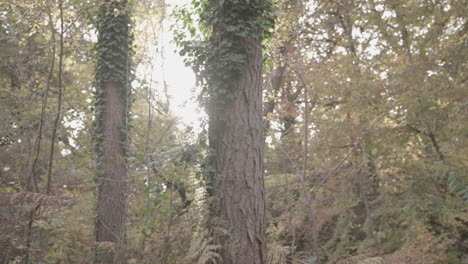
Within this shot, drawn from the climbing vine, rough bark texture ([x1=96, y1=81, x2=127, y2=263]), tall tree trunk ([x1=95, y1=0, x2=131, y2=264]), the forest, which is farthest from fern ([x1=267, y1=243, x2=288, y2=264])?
tall tree trunk ([x1=95, y1=0, x2=131, y2=264])

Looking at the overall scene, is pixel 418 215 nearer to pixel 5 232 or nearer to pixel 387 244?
pixel 387 244

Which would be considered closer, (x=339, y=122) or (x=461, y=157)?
(x=461, y=157)

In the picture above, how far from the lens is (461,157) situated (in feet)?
15.1

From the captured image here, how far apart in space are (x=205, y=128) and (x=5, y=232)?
2377mm

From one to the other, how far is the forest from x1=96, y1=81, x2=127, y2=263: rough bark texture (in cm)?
3

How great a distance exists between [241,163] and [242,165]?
2 cm

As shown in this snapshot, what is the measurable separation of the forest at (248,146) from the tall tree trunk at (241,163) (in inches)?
0.5

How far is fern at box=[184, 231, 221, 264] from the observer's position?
3.04 m

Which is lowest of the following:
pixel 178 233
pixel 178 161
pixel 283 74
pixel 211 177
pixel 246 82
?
pixel 178 233

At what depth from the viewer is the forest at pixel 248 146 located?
340cm

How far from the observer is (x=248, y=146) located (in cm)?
336

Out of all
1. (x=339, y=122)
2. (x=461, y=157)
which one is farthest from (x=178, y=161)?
(x=461, y=157)

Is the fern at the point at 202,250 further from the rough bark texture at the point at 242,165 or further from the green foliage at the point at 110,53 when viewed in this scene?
the green foliage at the point at 110,53

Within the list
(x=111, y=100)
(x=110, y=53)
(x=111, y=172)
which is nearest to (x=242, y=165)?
(x=111, y=172)
